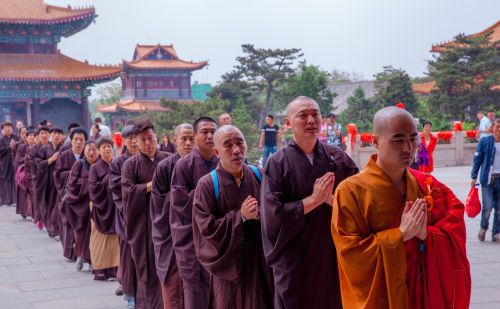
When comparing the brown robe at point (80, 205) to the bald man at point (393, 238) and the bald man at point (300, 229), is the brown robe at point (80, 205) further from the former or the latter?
the bald man at point (393, 238)

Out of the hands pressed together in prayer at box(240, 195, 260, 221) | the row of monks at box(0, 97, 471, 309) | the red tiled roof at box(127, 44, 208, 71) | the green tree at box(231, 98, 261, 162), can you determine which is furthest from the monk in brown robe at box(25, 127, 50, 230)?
the red tiled roof at box(127, 44, 208, 71)

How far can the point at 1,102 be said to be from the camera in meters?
26.0

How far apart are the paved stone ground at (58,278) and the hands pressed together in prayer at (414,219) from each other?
3.06 m

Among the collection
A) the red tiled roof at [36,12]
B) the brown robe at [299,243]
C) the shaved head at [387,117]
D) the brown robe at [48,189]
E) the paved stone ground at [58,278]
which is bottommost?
the paved stone ground at [58,278]

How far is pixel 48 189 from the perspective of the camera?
10.3 meters

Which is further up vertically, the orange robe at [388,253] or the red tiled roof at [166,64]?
the red tiled roof at [166,64]

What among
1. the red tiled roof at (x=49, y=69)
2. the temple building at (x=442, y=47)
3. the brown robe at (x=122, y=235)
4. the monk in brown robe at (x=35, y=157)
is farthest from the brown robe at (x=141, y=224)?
the temple building at (x=442, y=47)

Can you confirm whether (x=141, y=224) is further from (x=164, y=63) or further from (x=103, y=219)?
(x=164, y=63)

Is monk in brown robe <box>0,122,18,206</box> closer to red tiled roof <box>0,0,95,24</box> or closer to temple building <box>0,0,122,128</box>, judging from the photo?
temple building <box>0,0,122,128</box>

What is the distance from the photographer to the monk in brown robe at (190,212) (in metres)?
4.82

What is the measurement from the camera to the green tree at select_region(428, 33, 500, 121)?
26859mm

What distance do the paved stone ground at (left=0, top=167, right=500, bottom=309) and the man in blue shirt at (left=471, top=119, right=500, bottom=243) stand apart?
0.24 meters

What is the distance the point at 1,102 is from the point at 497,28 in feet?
74.0

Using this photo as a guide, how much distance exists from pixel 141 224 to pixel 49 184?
4.70 meters
